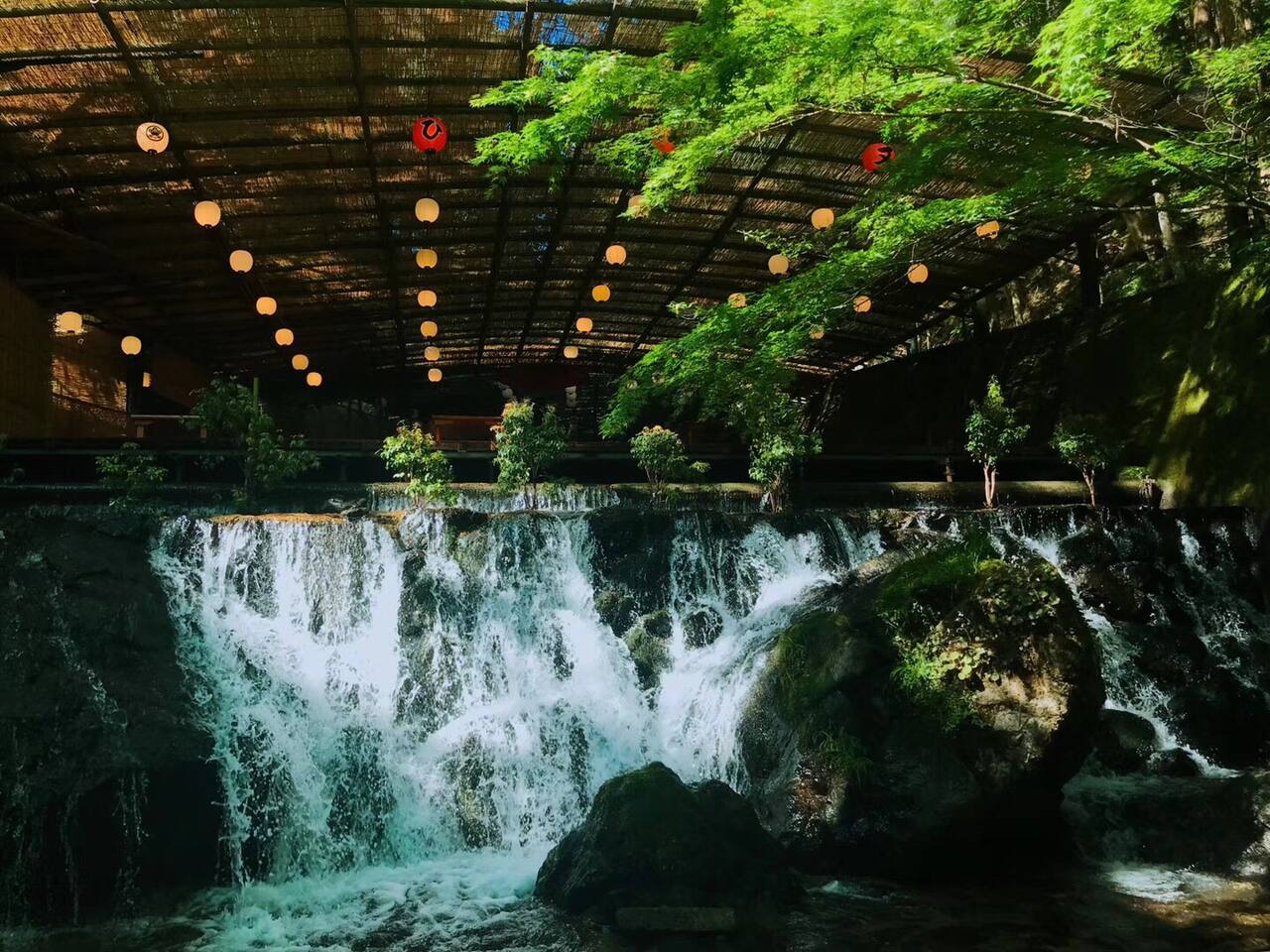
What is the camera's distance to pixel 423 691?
9.88 m

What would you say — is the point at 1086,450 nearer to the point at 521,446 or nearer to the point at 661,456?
the point at 661,456

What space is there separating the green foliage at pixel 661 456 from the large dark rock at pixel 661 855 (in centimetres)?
803

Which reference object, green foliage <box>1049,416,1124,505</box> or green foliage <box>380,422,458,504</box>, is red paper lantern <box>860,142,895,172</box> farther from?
green foliage <box>380,422,458,504</box>

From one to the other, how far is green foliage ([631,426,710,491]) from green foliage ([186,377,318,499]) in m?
5.18

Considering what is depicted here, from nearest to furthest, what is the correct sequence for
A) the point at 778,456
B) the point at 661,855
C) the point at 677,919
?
the point at 677,919 → the point at 661,855 → the point at 778,456

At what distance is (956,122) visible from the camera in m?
8.25

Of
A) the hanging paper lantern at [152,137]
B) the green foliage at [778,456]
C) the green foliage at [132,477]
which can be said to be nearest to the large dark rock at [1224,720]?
the green foliage at [778,456]

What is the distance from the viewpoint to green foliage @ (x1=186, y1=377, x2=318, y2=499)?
44.0 ft

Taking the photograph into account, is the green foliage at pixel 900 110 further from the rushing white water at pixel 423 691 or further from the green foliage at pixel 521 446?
the green foliage at pixel 521 446

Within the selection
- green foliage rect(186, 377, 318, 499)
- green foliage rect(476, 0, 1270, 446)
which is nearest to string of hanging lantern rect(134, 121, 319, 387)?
green foliage rect(186, 377, 318, 499)

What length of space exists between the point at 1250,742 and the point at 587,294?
17025 mm

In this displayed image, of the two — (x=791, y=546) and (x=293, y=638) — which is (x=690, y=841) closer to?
(x=293, y=638)

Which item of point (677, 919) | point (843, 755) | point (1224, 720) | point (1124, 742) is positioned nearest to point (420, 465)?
point (843, 755)

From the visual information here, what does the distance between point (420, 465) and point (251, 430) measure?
2557mm
